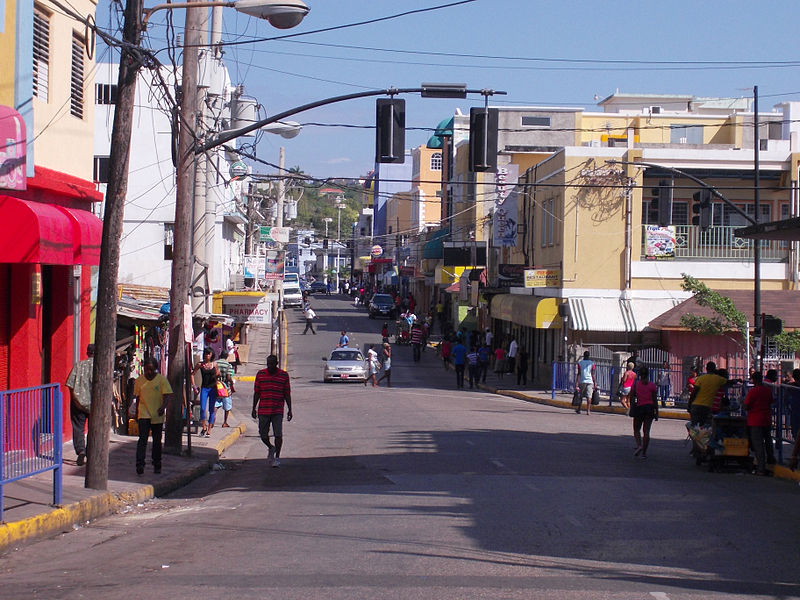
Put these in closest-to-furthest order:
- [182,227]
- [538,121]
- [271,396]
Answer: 1. [271,396]
2. [182,227]
3. [538,121]

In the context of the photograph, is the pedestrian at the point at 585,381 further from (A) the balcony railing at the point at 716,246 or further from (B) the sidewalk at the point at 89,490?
(B) the sidewalk at the point at 89,490

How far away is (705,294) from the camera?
3092 centimetres

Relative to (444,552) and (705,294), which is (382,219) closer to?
(705,294)

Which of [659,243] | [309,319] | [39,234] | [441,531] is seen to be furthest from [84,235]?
[309,319]

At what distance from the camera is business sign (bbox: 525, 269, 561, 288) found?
120 ft

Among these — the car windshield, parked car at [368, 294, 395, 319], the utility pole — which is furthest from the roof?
parked car at [368, 294, 395, 319]

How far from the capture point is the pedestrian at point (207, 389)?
68.6 ft

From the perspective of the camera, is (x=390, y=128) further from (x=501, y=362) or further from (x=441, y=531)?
(x=501, y=362)

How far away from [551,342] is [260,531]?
29418mm

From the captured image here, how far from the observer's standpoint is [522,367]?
3984 centimetres

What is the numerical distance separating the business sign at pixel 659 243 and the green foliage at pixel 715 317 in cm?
395

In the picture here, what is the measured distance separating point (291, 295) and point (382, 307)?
12860mm

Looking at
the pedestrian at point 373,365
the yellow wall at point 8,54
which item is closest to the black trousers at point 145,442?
the yellow wall at point 8,54

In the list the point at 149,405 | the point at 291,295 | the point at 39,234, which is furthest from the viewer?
the point at 291,295
